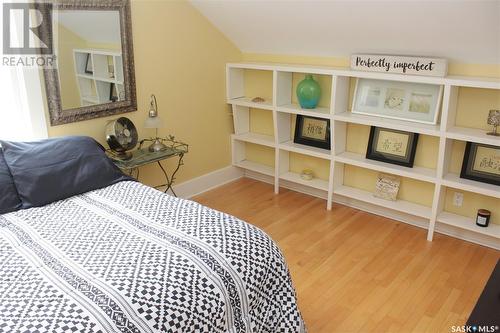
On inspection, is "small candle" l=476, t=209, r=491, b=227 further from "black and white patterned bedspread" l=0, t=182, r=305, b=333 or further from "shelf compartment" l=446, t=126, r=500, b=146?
"black and white patterned bedspread" l=0, t=182, r=305, b=333

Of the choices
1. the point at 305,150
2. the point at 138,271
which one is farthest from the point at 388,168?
the point at 138,271

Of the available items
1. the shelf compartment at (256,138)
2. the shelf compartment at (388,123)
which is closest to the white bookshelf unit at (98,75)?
the shelf compartment at (256,138)

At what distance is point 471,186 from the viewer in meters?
2.80

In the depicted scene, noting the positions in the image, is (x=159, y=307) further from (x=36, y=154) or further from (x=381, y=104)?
(x=381, y=104)

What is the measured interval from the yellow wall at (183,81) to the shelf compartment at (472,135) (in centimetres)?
207

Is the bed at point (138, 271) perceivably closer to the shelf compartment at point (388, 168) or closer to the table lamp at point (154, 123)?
the table lamp at point (154, 123)

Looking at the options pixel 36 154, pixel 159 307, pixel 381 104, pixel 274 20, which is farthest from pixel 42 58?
pixel 381 104

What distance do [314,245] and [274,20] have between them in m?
1.77

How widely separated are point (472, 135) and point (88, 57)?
2655 mm

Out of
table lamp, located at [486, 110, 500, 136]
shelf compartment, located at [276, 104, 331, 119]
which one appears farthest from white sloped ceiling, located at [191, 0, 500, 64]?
shelf compartment, located at [276, 104, 331, 119]

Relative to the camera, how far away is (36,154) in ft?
7.82

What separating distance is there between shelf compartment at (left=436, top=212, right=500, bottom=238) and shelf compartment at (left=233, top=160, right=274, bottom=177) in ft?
5.08

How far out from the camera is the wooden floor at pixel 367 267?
7.48 feet

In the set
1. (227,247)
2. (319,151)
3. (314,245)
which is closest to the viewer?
(227,247)
